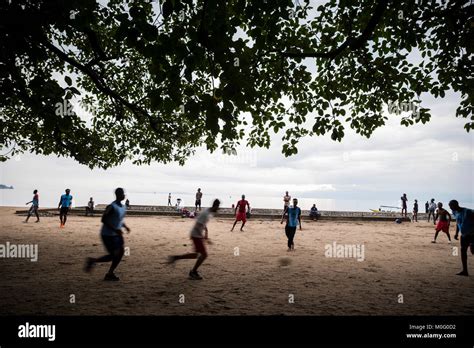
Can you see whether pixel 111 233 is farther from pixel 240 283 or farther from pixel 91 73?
pixel 91 73

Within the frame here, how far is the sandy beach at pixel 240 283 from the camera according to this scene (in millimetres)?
5184

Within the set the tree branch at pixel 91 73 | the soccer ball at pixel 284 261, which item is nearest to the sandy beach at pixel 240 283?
the soccer ball at pixel 284 261

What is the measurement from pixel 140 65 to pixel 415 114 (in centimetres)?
983

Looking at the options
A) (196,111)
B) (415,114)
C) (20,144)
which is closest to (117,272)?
(196,111)

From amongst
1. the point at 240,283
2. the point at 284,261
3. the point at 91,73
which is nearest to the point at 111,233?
the point at 240,283

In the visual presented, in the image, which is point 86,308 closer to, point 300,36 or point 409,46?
point 300,36

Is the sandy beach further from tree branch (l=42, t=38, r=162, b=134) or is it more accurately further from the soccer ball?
tree branch (l=42, t=38, r=162, b=134)

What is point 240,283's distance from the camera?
695 centimetres

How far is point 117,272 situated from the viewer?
25.3 ft

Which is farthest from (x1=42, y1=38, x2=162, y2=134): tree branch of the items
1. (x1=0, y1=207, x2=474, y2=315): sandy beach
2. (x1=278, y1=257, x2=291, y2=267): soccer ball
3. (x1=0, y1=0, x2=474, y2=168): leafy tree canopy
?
(x1=278, y1=257, x2=291, y2=267): soccer ball

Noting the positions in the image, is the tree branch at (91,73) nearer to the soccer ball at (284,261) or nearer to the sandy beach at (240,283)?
the sandy beach at (240,283)

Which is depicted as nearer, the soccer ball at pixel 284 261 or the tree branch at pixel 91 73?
the tree branch at pixel 91 73

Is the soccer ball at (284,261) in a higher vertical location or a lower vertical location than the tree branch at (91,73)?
lower
